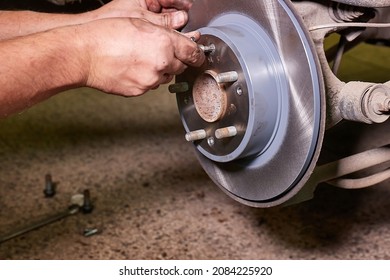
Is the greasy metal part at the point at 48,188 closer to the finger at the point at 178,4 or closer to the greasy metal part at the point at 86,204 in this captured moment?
the greasy metal part at the point at 86,204

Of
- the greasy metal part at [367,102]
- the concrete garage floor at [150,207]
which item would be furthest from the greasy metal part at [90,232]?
the greasy metal part at [367,102]

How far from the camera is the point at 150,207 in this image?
133 centimetres

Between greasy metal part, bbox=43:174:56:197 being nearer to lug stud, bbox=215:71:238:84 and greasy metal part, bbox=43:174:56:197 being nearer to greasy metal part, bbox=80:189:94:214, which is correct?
greasy metal part, bbox=80:189:94:214

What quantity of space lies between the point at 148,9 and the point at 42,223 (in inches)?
21.5

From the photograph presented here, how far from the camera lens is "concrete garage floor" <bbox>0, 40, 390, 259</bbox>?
118 centimetres

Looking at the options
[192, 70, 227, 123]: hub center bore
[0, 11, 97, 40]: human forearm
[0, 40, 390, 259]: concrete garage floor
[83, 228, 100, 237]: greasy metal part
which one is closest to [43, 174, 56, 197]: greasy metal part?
[0, 40, 390, 259]: concrete garage floor

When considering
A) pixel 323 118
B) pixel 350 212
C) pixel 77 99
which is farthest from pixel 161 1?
pixel 77 99

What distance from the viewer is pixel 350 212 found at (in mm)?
1297

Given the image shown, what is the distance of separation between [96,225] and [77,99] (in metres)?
0.76

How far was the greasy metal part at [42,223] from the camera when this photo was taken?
1195 mm

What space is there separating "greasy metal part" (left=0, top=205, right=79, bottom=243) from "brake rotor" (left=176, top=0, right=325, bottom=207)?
1.84 feet

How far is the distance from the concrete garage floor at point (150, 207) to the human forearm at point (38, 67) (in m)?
0.51
